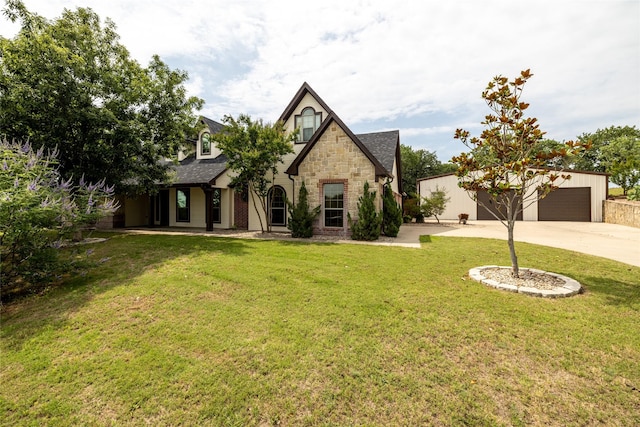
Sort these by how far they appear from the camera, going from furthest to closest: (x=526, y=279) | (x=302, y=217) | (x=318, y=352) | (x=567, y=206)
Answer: (x=567, y=206) → (x=302, y=217) → (x=526, y=279) → (x=318, y=352)

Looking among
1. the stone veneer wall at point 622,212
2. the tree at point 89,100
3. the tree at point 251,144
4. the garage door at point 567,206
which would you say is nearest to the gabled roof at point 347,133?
the tree at point 251,144

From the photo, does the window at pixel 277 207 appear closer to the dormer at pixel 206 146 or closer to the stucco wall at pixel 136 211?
the dormer at pixel 206 146

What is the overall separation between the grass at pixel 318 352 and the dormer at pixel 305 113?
11.1 m

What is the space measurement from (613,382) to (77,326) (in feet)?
24.3

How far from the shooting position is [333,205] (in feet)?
45.6

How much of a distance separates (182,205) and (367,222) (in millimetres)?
13286

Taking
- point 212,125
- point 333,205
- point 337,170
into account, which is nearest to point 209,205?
point 212,125

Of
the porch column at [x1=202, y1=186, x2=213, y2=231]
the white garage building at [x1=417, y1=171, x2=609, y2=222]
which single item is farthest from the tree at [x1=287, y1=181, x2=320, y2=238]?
the white garage building at [x1=417, y1=171, x2=609, y2=222]

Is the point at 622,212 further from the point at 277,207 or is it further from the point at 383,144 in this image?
the point at 277,207

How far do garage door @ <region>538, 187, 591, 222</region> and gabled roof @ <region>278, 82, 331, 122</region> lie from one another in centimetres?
2129

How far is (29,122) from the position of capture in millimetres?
10086

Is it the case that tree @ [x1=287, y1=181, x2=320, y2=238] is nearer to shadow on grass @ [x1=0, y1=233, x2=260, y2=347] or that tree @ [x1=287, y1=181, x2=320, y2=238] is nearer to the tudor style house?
the tudor style house

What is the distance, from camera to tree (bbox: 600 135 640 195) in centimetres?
2806

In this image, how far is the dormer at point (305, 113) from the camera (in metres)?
15.4
